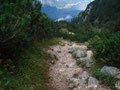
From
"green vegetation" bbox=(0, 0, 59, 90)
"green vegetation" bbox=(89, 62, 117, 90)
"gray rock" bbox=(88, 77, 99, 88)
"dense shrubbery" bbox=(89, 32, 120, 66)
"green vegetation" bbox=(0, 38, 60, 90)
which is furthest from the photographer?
"dense shrubbery" bbox=(89, 32, 120, 66)

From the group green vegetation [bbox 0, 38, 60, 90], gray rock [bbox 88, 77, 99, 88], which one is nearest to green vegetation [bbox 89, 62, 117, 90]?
gray rock [bbox 88, 77, 99, 88]

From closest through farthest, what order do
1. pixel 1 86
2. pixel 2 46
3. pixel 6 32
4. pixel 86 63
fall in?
1. pixel 1 86
2. pixel 6 32
3. pixel 2 46
4. pixel 86 63

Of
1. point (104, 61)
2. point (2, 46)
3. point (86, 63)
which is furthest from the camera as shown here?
point (86, 63)

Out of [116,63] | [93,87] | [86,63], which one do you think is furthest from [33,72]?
[116,63]

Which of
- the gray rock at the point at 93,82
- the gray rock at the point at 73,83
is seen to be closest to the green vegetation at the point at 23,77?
the gray rock at the point at 73,83

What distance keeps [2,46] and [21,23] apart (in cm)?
185

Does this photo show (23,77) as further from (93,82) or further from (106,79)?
(106,79)

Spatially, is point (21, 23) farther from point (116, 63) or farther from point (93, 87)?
point (116, 63)

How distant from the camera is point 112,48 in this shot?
6262 millimetres

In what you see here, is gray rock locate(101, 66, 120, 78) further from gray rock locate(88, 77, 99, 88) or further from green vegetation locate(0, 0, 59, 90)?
green vegetation locate(0, 0, 59, 90)

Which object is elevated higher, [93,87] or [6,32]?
[6,32]

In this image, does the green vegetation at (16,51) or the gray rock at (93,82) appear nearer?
the green vegetation at (16,51)

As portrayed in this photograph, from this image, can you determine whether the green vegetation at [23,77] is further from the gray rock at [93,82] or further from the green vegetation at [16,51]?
the gray rock at [93,82]

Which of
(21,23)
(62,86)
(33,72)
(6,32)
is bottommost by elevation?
(62,86)
